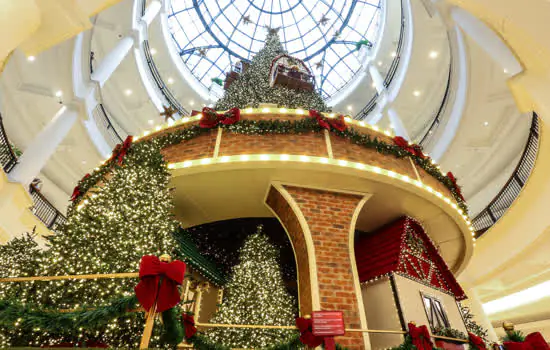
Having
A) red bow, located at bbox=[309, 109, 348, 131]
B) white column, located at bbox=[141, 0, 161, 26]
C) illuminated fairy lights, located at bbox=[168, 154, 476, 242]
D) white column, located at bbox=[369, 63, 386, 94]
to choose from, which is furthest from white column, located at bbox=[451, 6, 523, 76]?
white column, located at bbox=[141, 0, 161, 26]

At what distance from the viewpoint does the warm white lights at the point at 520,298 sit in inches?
446

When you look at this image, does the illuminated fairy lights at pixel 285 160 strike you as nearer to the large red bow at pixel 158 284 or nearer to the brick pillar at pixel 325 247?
the brick pillar at pixel 325 247

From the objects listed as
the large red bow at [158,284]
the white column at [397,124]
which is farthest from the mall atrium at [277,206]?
the white column at [397,124]

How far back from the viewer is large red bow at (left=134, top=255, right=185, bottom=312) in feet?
7.43

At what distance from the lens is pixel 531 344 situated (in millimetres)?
3535

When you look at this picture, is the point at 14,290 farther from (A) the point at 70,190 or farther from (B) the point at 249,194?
(A) the point at 70,190

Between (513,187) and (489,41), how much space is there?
5985 mm

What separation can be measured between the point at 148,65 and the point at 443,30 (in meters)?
14.0

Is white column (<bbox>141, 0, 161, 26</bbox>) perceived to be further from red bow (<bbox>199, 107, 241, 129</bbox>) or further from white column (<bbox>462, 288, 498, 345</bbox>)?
white column (<bbox>462, 288, 498, 345</bbox>)

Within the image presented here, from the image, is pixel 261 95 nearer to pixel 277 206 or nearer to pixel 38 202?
pixel 277 206

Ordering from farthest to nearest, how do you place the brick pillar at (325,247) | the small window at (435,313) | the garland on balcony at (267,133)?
the garland on balcony at (267,133) < the small window at (435,313) < the brick pillar at (325,247)

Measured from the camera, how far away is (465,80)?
35.9 feet

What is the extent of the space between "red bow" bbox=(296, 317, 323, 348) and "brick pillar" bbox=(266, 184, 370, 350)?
2.87 ft

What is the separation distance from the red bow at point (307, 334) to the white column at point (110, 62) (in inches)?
455
